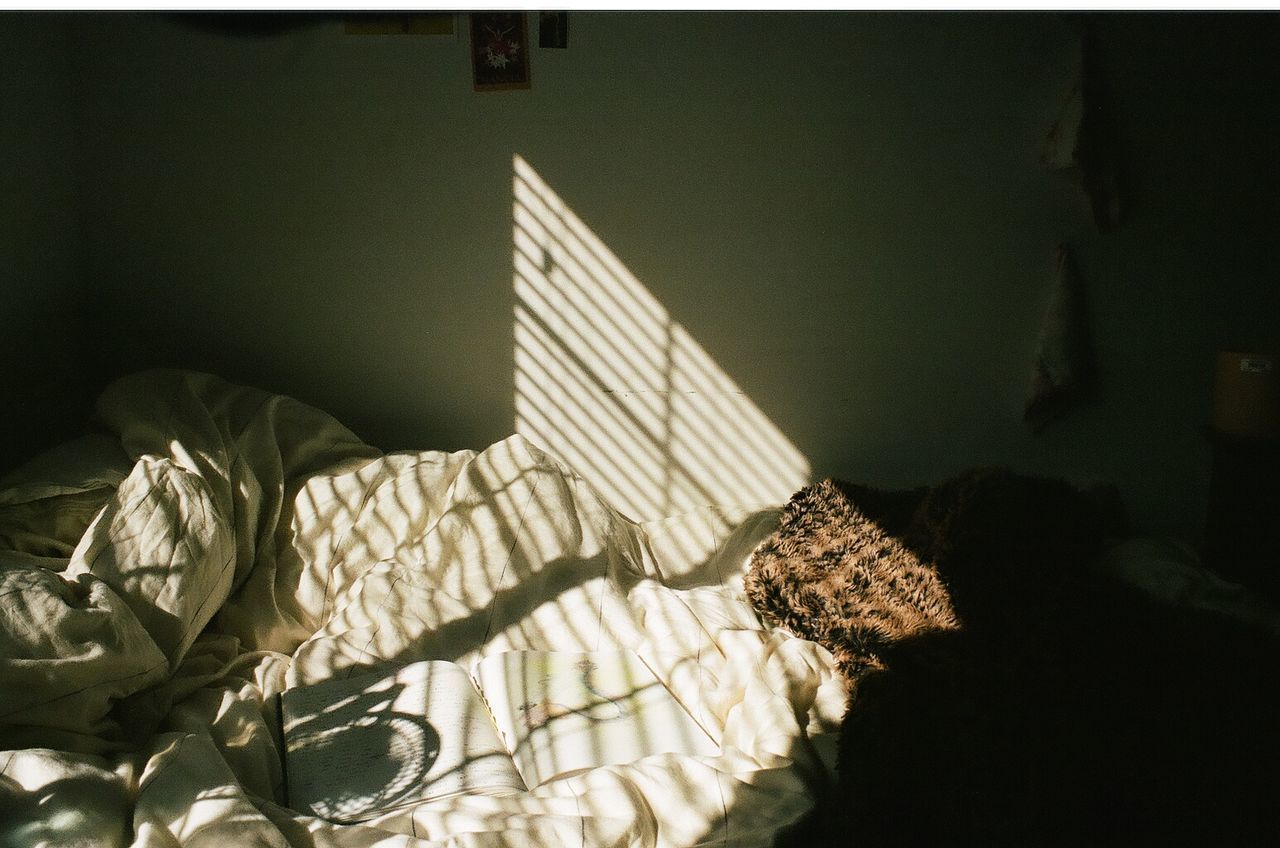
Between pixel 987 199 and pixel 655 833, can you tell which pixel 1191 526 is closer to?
pixel 987 199

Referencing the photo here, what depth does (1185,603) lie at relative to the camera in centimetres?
194

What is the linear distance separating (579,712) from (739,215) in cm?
144

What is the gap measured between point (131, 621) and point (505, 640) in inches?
28.9

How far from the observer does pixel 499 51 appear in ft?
8.24

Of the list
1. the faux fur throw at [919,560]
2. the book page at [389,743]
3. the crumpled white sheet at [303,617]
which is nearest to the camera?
the crumpled white sheet at [303,617]

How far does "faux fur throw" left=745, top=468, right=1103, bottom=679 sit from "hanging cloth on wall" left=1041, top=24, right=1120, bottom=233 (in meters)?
0.84

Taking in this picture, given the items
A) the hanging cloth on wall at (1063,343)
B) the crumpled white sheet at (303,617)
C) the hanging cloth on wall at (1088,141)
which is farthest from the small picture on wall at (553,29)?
the hanging cloth on wall at (1063,343)

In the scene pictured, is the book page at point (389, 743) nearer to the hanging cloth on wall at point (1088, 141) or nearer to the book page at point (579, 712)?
the book page at point (579, 712)

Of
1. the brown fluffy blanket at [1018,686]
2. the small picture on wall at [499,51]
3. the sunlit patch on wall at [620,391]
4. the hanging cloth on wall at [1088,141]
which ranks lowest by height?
the brown fluffy blanket at [1018,686]

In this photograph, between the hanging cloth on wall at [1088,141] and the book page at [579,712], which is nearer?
the book page at [579,712]

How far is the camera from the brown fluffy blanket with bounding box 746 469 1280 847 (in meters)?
1.46

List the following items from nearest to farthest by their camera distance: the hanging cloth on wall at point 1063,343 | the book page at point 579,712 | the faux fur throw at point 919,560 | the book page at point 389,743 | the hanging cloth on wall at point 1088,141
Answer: the book page at point 389,743 < the book page at point 579,712 < the faux fur throw at point 919,560 < the hanging cloth on wall at point 1088,141 < the hanging cloth on wall at point 1063,343

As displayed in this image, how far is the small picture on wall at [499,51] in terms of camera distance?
2482 mm

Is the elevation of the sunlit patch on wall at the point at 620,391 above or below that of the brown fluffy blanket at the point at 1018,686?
above
